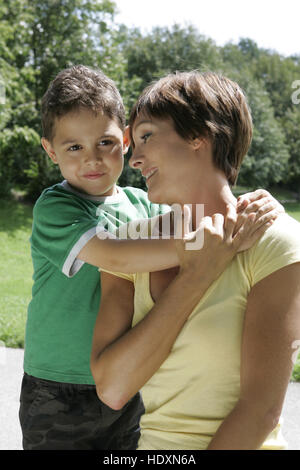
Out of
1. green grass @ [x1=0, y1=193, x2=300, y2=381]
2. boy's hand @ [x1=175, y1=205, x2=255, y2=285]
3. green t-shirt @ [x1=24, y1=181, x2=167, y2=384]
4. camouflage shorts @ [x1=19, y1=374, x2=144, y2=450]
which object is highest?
boy's hand @ [x1=175, y1=205, x2=255, y2=285]

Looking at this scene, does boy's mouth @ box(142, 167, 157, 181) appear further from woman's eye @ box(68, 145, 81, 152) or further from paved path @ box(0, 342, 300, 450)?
paved path @ box(0, 342, 300, 450)

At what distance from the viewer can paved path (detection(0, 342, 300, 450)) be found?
3.51 metres

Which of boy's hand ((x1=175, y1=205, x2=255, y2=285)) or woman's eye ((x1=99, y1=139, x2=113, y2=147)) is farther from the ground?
woman's eye ((x1=99, y1=139, x2=113, y2=147))

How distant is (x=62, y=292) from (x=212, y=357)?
2.50 feet

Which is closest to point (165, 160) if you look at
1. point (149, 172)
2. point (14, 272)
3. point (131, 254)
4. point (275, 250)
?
point (149, 172)

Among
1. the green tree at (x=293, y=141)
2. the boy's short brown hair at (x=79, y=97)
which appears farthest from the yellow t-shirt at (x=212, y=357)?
the green tree at (x=293, y=141)

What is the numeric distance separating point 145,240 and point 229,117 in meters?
0.44

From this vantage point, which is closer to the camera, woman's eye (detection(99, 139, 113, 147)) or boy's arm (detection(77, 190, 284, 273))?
boy's arm (detection(77, 190, 284, 273))

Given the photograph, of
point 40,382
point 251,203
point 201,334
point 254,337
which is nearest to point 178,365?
point 201,334

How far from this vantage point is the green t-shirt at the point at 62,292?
181cm

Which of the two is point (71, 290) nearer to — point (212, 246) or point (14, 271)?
point (212, 246)

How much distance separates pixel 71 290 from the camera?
1.84 meters

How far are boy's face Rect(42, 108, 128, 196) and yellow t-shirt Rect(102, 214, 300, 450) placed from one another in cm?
77

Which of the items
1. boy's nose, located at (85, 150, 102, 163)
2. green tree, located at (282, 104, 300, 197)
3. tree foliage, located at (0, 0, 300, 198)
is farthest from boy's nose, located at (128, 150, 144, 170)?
green tree, located at (282, 104, 300, 197)
